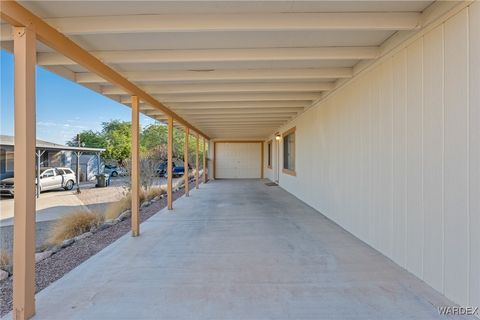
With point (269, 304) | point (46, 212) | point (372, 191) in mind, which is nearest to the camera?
point (269, 304)

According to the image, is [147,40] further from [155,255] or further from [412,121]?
[412,121]

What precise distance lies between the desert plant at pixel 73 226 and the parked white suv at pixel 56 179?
9.58 metres

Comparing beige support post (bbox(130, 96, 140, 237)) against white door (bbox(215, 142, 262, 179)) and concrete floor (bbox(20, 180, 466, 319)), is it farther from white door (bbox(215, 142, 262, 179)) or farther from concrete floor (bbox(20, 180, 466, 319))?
white door (bbox(215, 142, 262, 179))

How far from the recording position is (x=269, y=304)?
2.40 metres

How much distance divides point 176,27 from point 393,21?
2.21m

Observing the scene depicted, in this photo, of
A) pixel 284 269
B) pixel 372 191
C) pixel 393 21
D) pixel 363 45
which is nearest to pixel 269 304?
pixel 284 269

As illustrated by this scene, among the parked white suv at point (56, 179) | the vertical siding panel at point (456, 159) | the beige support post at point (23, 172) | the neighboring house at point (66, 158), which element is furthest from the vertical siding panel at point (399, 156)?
the neighboring house at point (66, 158)

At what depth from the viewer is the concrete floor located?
2312mm

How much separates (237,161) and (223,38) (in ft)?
44.6

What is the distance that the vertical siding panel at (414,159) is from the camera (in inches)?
114

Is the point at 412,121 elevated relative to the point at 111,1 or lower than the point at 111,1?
lower

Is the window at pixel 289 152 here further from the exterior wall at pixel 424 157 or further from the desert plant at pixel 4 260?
the desert plant at pixel 4 260

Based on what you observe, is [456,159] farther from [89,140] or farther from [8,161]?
[89,140]

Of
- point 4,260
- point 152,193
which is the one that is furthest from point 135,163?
point 152,193
